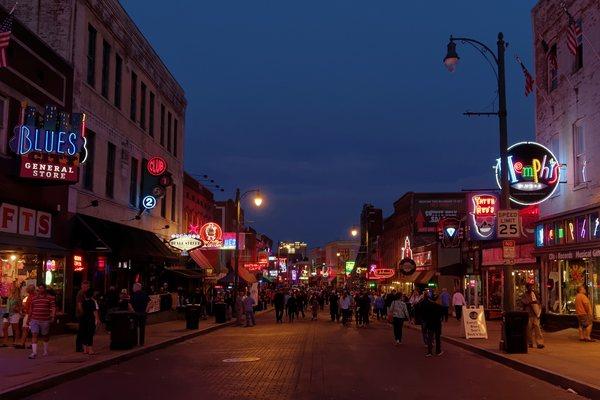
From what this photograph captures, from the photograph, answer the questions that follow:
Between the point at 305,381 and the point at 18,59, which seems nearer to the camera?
the point at 305,381

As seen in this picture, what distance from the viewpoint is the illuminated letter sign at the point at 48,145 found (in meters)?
20.1

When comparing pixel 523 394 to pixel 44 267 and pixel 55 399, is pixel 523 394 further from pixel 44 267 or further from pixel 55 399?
pixel 44 267

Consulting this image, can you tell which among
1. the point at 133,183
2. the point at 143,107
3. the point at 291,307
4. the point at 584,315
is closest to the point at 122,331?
the point at 584,315

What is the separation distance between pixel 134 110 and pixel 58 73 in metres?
9.61

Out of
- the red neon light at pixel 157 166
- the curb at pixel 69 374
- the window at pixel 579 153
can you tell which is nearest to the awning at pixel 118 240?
the red neon light at pixel 157 166

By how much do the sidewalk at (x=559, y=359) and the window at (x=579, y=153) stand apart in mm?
5151

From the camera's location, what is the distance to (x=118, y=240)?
27.0 m

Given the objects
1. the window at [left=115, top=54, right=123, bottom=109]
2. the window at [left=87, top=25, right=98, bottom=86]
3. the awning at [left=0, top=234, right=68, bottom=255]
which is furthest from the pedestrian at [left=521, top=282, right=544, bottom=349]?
the window at [left=115, top=54, right=123, bottom=109]

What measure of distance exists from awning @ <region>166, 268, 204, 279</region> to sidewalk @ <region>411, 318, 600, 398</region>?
16561 millimetres

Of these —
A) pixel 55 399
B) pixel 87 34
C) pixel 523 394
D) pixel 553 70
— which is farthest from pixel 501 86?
pixel 87 34

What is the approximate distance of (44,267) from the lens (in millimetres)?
21953

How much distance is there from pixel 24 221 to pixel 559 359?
15310 millimetres

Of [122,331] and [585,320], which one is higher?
[585,320]

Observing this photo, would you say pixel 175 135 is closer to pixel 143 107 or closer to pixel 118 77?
pixel 143 107
